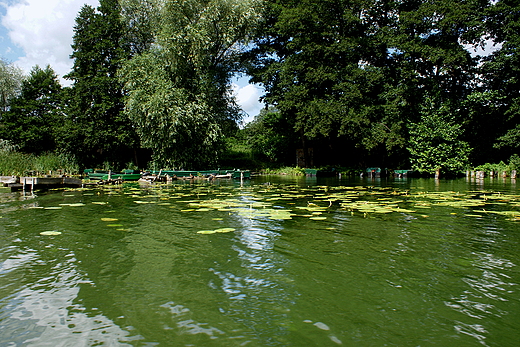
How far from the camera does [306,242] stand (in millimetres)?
5164

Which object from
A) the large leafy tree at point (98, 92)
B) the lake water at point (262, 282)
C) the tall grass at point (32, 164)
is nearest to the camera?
the lake water at point (262, 282)

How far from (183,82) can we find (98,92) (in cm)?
854

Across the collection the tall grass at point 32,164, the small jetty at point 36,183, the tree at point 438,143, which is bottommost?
the small jetty at point 36,183

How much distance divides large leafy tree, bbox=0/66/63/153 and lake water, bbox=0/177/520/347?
2993 cm

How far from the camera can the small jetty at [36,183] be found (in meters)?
13.4

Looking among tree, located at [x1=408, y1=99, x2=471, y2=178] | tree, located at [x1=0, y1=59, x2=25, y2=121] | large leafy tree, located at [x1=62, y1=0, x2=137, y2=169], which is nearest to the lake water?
tree, located at [x1=408, y1=99, x2=471, y2=178]

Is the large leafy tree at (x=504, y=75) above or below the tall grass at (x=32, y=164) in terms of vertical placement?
above

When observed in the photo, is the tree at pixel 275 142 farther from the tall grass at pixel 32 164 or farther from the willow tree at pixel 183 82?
the tall grass at pixel 32 164

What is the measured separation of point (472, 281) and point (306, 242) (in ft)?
7.26

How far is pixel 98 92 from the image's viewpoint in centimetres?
2692

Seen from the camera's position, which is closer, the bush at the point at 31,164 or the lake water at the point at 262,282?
the lake water at the point at 262,282

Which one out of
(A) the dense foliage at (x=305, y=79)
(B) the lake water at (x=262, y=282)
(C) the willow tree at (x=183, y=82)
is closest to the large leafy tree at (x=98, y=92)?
(A) the dense foliage at (x=305, y=79)

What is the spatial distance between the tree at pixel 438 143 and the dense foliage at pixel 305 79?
98mm

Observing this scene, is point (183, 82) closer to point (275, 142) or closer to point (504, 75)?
point (275, 142)
